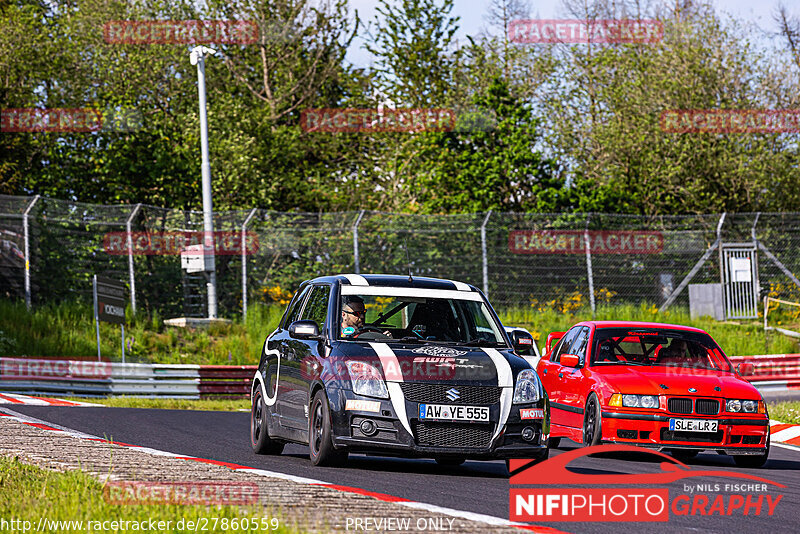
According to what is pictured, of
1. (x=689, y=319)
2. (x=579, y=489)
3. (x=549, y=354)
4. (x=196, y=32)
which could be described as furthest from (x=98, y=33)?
(x=579, y=489)

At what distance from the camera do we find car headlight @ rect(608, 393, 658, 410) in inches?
483

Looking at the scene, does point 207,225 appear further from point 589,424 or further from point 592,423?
point 592,423

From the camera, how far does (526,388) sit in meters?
10.0

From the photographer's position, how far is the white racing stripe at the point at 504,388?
32.1 ft

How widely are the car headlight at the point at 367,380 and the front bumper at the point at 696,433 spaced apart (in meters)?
3.60

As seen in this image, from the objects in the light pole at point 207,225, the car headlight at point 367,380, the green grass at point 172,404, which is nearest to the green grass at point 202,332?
the light pole at point 207,225

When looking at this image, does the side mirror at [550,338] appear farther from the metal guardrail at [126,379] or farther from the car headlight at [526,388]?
the metal guardrail at [126,379]

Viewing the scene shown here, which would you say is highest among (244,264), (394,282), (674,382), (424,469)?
(244,264)

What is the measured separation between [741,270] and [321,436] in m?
22.0

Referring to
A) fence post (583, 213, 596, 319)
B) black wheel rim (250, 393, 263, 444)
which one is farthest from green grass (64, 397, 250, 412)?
fence post (583, 213, 596, 319)

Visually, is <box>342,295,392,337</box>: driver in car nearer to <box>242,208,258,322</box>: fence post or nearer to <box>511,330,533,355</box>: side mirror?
<box>511,330,533,355</box>: side mirror

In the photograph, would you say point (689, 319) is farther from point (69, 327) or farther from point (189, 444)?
point (189, 444)

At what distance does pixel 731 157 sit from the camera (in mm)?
36469

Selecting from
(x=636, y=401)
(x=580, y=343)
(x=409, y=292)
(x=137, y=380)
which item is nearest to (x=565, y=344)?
(x=580, y=343)
